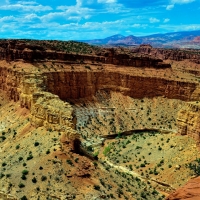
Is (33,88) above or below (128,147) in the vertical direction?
above

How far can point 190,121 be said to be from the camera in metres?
46.0

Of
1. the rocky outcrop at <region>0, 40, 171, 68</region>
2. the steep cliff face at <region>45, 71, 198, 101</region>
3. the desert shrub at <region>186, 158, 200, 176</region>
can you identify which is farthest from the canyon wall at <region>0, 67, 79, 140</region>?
the desert shrub at <region>186, 158, 200, 176</region>

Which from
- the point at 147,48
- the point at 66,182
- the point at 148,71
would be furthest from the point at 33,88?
the point at 147,48

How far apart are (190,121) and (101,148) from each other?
16303 mm

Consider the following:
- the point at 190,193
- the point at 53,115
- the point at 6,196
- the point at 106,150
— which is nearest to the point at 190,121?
the point at 106,150

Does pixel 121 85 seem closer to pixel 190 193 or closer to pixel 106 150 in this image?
pixel 106 150

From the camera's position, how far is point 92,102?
71500 millimetres

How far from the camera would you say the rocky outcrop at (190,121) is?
1757 inches

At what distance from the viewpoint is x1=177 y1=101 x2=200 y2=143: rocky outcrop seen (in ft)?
146

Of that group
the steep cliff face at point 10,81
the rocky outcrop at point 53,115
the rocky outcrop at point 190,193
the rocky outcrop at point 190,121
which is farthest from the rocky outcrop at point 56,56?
the rocky outcrop at point 190,193

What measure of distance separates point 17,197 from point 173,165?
849 inches

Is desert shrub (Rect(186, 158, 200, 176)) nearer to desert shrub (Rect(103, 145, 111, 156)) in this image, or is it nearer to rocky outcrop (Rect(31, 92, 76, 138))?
rocky outcrop (Rect(31, 92, 76, 138))

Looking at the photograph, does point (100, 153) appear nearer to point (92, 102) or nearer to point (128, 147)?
point (128, 147)

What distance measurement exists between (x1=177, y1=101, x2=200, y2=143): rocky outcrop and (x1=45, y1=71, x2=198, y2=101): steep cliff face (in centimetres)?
2588
